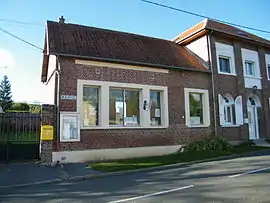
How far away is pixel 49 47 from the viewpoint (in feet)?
43.2

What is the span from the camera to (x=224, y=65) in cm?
1889

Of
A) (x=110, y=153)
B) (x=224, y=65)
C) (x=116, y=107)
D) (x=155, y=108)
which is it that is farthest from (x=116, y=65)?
(x=224, y=65)

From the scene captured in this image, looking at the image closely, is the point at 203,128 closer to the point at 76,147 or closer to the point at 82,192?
the point at 76,147

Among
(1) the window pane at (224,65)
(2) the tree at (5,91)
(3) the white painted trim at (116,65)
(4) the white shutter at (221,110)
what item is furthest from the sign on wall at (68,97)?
(2) the tree at (5,91)

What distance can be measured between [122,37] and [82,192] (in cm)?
1210

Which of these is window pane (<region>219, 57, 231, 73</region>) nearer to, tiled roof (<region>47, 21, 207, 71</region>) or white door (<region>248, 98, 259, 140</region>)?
tiled roof (<region>47, 21, 207, 71</region>)

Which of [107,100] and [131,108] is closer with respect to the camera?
[107,100]

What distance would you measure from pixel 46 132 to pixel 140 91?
18.3 ft

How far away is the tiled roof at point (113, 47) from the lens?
1403 cm

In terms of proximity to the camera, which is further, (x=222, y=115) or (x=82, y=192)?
(x=222, y=115)

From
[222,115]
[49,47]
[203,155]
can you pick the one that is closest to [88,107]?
[49,47]

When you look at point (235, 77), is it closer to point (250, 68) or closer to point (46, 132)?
point (250, 68)

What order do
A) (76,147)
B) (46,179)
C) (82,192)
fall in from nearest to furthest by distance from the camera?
(82,192), (46,179), (76,147)

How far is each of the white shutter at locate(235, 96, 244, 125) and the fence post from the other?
1200 cm
